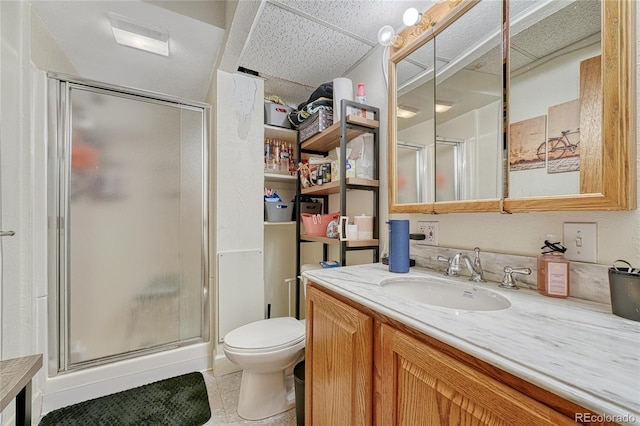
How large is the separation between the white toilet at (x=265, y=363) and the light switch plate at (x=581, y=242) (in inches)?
48.3

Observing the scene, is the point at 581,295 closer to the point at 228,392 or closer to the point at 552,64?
the point at 552,64

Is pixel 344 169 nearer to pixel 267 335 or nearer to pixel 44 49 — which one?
pixel 267 335

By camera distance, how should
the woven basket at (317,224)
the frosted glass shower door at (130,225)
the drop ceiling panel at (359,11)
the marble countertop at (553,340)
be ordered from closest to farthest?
1. the marble countertop at (553,340)
2. the drop ceiling panel at (359,11)
3. the frosted glass shower door at (130,225)
4. the woven basket at (317,224)

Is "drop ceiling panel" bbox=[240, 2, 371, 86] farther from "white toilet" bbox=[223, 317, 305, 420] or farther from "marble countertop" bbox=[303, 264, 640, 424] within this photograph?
"white toilet" bbox=[223, 317, 305, 420]

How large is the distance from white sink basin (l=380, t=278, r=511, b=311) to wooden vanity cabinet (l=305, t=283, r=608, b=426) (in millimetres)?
218

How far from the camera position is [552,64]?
0.84 metres

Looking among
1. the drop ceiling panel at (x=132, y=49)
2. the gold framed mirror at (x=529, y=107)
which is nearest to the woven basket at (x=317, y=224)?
the gold framed mirror at (x=529, y=107)

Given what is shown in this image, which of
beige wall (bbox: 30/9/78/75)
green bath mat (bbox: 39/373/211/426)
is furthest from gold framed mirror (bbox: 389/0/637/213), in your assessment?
beige wall (bbox: 30/9/78/75)

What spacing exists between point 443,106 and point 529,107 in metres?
0.38

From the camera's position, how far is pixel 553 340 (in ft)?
1.70

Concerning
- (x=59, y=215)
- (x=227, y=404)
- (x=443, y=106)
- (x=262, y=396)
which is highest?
(x=443, y=106)

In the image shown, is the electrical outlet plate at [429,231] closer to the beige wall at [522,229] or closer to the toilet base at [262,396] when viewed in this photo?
the beige wall at [522,229]

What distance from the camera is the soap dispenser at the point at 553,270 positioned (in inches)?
30.5

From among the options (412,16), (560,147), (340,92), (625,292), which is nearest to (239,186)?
(340,92)
